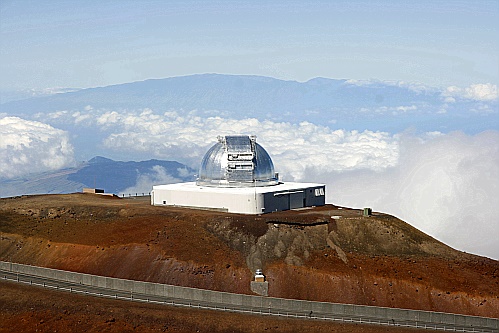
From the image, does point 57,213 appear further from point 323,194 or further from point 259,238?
point 323,194

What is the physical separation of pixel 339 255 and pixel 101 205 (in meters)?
26.9

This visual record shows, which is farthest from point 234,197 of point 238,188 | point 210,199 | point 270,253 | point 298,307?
point 298,307

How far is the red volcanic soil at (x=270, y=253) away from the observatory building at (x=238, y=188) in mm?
2716

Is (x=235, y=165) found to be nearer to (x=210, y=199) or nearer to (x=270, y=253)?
(x=210, y=199)

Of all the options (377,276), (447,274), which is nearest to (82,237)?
(377,276)

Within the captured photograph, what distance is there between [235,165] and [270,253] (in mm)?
17143

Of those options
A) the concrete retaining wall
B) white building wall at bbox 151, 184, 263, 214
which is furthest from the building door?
the concrete retaining wall

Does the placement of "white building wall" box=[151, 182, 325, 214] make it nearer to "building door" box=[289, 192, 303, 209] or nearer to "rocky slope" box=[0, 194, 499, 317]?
"building door" box=[289, 192, 303, 209]

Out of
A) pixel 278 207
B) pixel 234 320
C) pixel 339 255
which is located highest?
pixel 278 207

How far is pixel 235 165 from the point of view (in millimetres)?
86125

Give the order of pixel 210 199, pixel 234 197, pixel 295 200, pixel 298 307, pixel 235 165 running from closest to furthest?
pixel 298 307 < pixel 234 197 < pixel 210 199 < pixel 235 165 < pixel 295 200

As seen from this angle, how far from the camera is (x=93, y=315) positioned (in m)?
57.2

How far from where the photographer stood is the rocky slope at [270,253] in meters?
66.9

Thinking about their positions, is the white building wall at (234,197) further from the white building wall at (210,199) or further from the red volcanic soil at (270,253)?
the red volcanic soil at (270,253)
